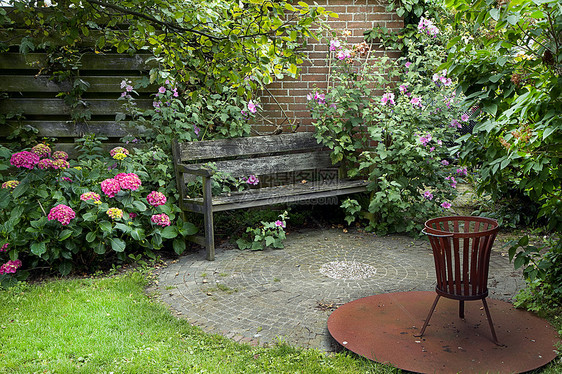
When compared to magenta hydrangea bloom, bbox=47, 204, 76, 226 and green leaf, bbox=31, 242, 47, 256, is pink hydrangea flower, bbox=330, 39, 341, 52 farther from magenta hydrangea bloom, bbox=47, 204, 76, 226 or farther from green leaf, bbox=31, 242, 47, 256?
green leaf, bbox=31, 242, 47, 256

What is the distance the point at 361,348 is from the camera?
3.04 meters

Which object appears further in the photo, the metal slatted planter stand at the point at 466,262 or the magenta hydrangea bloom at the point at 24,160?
the magenta hydrangea bloom at the point at 24,160

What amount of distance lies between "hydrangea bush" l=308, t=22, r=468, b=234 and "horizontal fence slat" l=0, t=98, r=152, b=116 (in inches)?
95.1

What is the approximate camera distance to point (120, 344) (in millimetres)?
3164

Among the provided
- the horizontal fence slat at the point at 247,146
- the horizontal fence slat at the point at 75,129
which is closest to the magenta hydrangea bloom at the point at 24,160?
the horizontal fence slat at the point at 75,129

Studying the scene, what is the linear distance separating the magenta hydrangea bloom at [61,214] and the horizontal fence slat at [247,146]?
1.53 m

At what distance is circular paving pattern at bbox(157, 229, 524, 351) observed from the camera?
3.54m

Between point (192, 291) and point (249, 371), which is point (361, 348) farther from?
point (192, 291)

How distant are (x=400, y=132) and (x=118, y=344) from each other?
12.8 ft

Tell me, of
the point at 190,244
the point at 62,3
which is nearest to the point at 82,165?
the point at 190,244

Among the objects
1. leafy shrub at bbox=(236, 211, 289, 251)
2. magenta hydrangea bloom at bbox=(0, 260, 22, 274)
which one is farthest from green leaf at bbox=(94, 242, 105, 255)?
leafy shrub at bbox=(236, 211, 289, 251)

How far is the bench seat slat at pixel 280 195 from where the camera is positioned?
521 centimetres

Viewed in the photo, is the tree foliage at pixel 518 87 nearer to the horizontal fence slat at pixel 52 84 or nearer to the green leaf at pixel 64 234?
the green leaf at pixel 64 234

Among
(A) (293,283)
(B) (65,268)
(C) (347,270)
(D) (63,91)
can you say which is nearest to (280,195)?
(C) (347,270)
